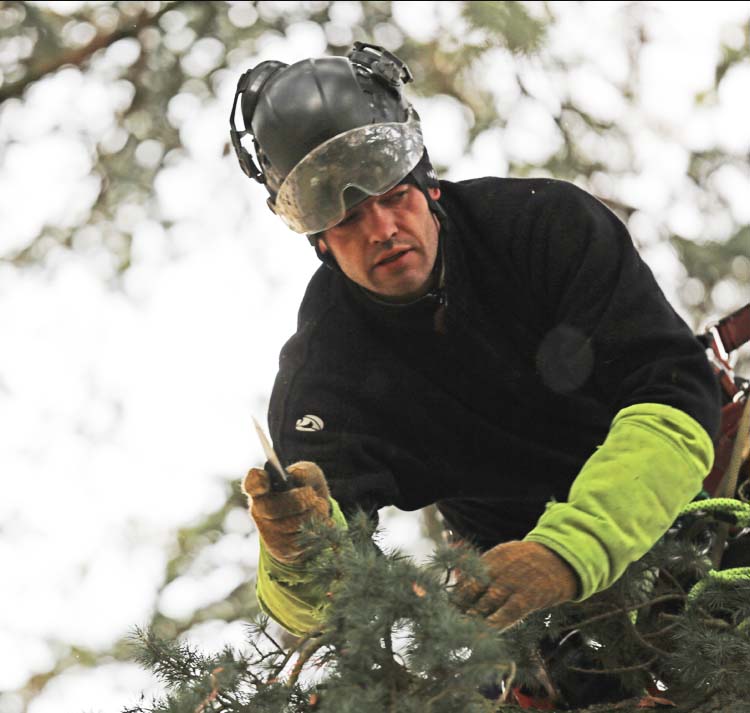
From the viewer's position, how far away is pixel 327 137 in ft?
8.73

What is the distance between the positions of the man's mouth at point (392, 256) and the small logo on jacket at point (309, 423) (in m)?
0.39

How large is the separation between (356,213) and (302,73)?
13.9 inches

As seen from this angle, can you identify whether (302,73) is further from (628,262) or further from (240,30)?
(240,30)

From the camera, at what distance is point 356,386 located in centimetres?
289

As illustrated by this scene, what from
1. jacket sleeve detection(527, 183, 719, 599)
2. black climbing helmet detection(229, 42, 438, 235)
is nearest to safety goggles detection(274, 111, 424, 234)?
black climbing helmet detection(229, 42, 438, 235)

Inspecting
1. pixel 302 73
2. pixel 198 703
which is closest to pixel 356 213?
pixel 302 73

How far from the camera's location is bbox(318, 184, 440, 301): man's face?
8.80 feet

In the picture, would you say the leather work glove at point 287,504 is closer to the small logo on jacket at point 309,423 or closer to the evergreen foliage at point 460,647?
the evergreen foliage at point 460,647

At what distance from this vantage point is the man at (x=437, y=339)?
241 centimetres

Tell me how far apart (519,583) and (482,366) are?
3.07 feet

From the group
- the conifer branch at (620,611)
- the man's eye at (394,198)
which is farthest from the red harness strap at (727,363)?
the man's eye at (394,198)

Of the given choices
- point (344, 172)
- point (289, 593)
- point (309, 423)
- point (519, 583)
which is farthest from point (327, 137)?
point (519, 583)

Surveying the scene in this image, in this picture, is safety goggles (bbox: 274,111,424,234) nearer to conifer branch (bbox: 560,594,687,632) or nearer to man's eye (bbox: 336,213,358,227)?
man's eye (bbox: 336,213,358,227)

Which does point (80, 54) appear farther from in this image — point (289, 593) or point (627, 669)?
point (627, 669)
